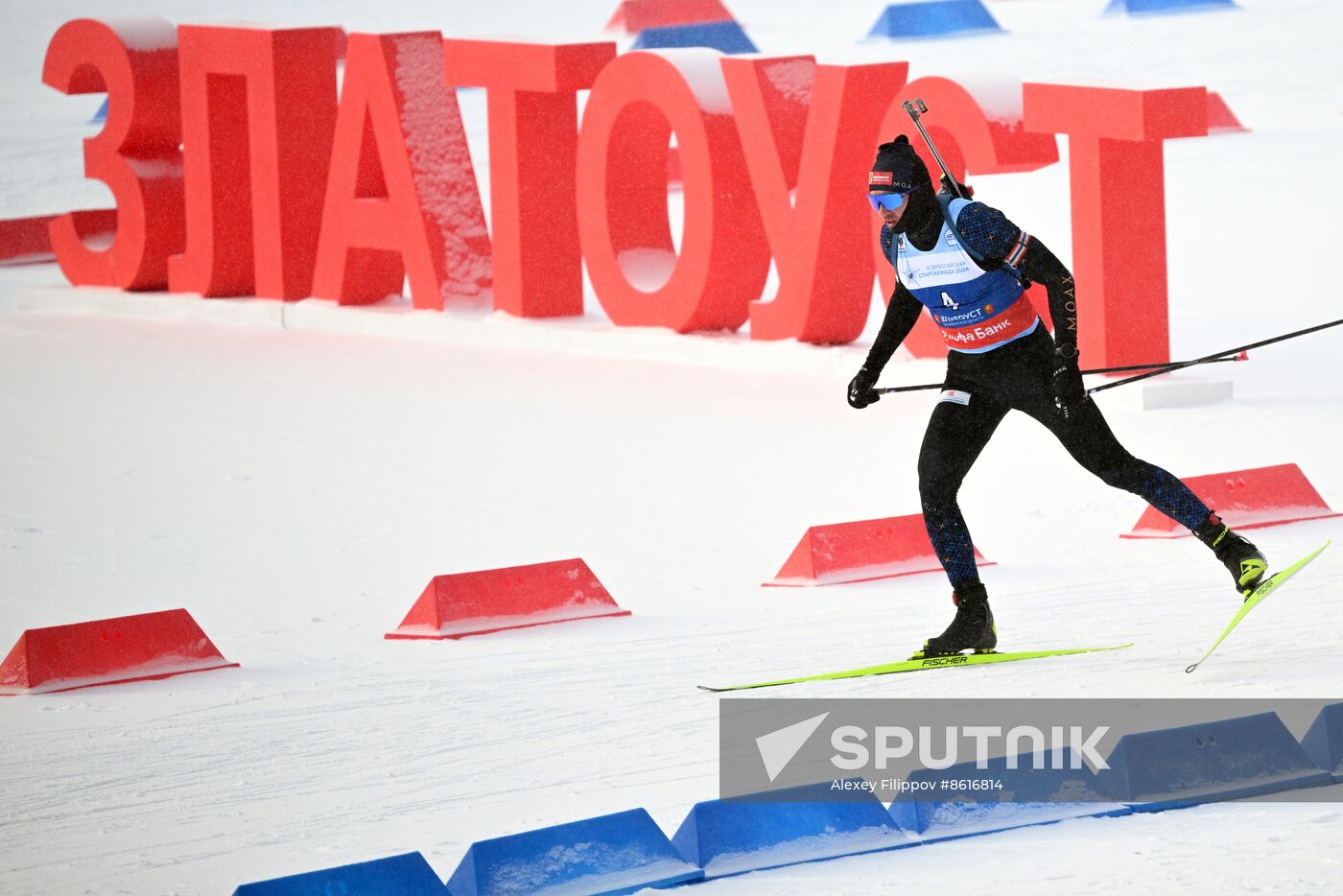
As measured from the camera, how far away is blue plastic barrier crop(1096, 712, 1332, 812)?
4828 mm

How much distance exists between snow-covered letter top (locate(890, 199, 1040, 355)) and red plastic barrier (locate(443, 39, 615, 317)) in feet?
26.2

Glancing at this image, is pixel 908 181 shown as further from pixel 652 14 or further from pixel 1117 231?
pixel 652 14

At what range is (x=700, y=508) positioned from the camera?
9023mm

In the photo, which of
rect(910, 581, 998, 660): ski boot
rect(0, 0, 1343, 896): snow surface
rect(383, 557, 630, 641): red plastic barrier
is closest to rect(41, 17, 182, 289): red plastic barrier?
rect(0, 0, 1343, 896): snow surface

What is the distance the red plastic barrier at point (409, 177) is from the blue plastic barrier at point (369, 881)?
33.9 ft

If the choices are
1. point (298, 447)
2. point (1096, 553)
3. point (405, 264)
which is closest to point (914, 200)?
point (1096, 553)

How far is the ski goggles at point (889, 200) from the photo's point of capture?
6109 millimetres

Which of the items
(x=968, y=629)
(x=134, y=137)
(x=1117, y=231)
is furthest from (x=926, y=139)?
(x=134, y=137)

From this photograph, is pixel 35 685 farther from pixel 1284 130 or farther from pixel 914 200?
pixel 1284 130

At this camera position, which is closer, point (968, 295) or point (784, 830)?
point (784, 830)

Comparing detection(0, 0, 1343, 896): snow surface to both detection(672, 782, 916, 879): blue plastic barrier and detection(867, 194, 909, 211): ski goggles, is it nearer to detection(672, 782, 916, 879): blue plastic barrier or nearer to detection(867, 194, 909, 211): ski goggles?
detection(672, 782, 916, 879): blue plastic barrier

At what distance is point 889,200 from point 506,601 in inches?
80.0

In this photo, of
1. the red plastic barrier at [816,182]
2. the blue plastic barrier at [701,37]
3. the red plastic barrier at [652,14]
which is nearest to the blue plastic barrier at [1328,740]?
the red plastic barrier at [816,182]

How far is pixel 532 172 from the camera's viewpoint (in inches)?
555
